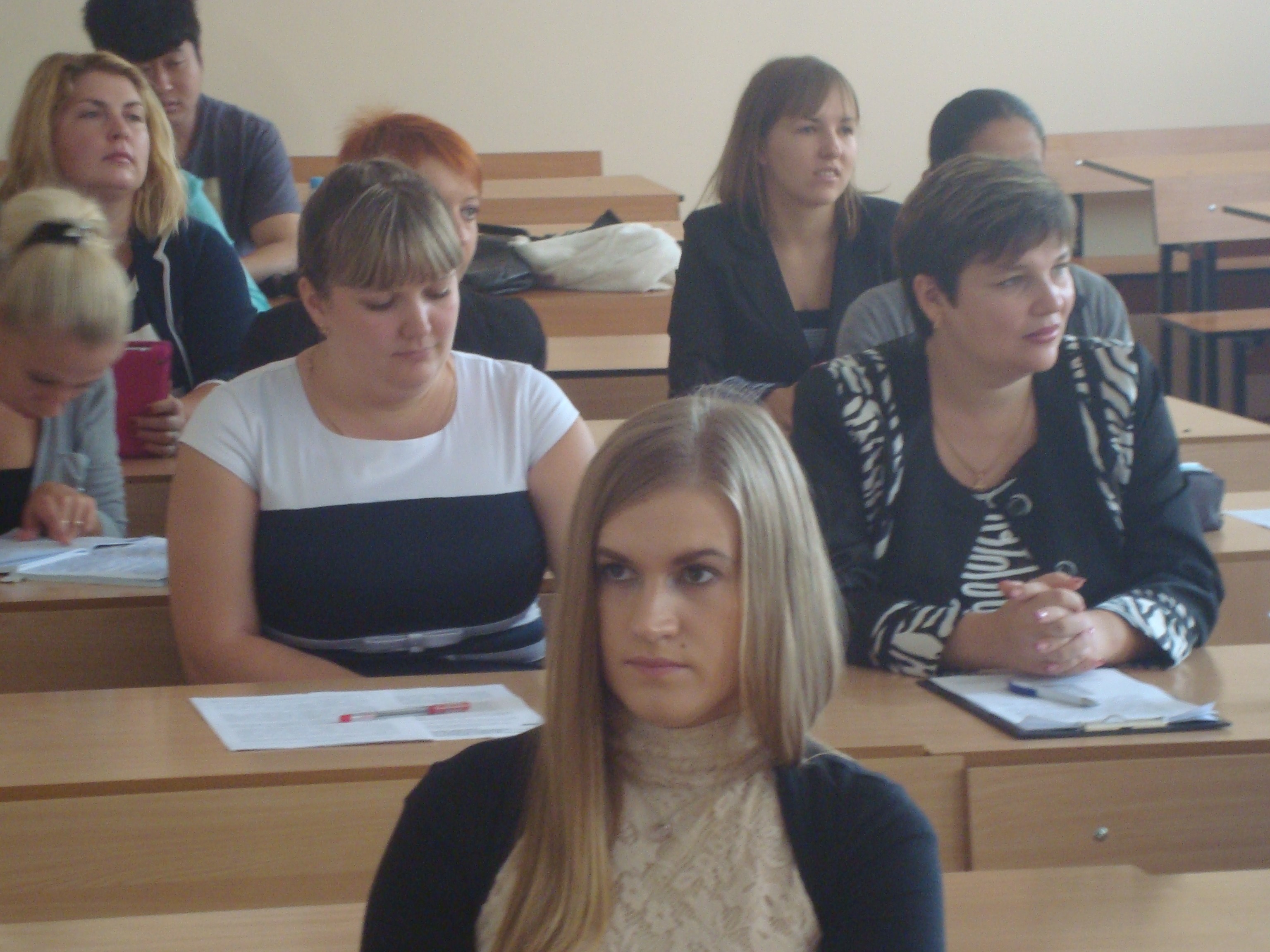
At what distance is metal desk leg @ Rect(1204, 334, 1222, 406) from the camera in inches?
213

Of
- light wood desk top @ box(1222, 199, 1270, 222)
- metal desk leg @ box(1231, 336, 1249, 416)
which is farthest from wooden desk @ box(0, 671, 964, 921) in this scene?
light wood desk top @ box(1222, 199, 1270, 222)

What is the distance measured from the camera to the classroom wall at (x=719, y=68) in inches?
293

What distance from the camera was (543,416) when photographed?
219 cm

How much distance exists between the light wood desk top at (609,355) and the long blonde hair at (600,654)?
2179 mm

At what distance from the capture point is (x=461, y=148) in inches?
111

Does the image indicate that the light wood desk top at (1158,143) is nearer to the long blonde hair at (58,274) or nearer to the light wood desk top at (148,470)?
the light wood desk top at (148,470)

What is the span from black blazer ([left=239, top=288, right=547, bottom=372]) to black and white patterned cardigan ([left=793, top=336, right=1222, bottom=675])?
87 cm

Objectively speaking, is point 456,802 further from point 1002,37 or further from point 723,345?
point 1002,37

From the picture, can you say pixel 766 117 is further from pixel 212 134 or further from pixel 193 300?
pixel 212 134

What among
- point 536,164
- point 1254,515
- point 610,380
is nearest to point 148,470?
point 610,380

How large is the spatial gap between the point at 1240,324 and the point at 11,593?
4331 millimetres

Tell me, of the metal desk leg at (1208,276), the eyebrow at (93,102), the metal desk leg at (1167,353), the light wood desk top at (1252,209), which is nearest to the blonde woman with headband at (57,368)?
the eyebrow at (93,102)

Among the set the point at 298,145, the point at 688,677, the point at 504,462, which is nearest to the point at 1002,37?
the point at 298,145

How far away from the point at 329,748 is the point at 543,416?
65 cm
